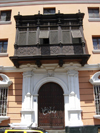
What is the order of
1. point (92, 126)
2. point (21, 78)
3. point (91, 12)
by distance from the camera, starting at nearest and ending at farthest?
1. point (92, 126)
2. point (21, 78)
3. point (91, 12)

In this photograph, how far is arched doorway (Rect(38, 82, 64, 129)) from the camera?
10.3m

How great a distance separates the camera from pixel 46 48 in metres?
10.6

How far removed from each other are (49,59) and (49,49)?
775 mm

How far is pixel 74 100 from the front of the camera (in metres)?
10.3

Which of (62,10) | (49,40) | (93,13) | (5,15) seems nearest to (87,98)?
(49,40)

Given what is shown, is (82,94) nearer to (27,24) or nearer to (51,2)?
(27,24)

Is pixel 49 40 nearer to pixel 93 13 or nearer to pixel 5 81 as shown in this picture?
pixel 5 81

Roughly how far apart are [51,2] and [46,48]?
193 inches

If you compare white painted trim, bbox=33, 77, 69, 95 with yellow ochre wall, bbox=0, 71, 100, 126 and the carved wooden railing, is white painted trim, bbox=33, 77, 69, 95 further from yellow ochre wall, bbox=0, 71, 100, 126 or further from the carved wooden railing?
the carved wooden railing

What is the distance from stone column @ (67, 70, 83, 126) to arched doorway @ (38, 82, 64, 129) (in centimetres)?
72

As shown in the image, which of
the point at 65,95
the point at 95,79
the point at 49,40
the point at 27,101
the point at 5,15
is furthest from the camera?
the point at 5,15

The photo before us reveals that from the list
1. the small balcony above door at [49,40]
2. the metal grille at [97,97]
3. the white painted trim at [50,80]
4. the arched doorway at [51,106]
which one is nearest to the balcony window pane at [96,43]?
the small balcony above door at [49,40]

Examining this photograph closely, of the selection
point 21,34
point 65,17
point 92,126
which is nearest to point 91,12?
point 65,17

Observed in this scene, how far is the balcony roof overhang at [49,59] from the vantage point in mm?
10156
